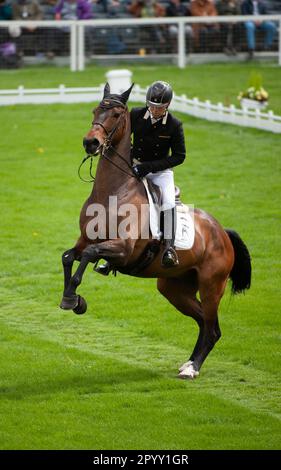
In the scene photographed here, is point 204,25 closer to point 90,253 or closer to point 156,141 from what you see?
point 156,141

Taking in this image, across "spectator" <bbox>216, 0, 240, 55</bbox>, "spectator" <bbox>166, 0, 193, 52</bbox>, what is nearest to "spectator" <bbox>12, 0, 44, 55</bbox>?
"spectator" <bbox>166, 0, 193, 52</bbox>

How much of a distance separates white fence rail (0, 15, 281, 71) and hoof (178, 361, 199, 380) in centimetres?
2069

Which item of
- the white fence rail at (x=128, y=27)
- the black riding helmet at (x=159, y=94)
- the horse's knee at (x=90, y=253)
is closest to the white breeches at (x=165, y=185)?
the black riding helmet at (x=159, y=94)

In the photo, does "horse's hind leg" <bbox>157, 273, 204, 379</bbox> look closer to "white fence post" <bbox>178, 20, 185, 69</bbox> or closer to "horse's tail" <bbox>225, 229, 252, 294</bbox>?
"horse's tail" <bbox>225, 229, 252, 294</bbox>

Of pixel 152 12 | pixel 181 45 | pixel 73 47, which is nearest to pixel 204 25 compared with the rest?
pixel 181 45

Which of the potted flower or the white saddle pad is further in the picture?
the potted flower

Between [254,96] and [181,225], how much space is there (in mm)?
15473

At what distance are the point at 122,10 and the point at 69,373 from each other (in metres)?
23.2

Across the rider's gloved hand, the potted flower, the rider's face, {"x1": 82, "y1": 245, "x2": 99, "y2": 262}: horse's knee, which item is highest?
the rider's face

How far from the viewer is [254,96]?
27094 mm

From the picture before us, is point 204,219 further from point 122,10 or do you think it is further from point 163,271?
point 122,10

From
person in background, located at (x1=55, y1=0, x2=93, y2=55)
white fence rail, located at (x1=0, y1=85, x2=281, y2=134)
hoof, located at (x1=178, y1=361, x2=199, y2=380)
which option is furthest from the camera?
person in background, located at (x1=55, y1=0, x2=93, y2=55)

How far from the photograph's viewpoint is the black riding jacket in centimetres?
1200

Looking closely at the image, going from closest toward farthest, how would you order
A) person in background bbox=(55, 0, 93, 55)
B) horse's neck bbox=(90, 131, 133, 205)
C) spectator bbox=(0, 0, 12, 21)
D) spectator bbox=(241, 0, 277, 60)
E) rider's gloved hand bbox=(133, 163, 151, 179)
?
horse's neck bbox=(90, 131, 133, 205) < rider's gloved hand bbox=(133, 163, 151, 179) < person in background bbox=(55, 0, 93, 55) < spectator bbox=(0, 0, 12, 21) < spectator bbox=(241, 0, 277, 60)
